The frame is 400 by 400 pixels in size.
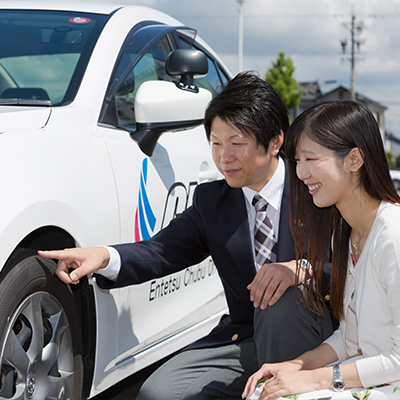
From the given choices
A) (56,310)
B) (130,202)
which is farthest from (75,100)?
(56,310)

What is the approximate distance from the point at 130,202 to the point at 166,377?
2.12 ft

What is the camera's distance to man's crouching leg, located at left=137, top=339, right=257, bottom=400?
6.75 ft

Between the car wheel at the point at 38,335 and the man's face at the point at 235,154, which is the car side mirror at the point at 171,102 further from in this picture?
the car wheel at the point at 38,335

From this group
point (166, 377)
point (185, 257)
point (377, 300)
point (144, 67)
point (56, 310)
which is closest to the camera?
point (377, 300)

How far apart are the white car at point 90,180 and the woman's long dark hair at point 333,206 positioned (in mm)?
617

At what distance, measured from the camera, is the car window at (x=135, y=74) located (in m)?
2.40

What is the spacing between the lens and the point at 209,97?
2.42 m

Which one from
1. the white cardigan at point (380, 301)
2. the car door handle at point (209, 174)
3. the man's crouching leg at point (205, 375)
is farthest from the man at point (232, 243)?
the car door handle at point (209, 174)

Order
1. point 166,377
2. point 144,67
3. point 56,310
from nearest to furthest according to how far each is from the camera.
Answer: point 56,310 → point 166,377 → point 144,67

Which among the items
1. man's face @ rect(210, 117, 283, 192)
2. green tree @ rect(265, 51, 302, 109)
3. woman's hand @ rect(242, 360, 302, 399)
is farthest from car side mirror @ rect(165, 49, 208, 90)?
green tree @ rect(265, 51, 302, 109)

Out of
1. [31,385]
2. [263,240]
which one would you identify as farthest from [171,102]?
[31,385]

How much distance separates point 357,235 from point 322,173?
274 mm

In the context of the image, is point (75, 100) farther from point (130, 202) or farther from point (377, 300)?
point (377, 300)

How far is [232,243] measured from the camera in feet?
7.04
